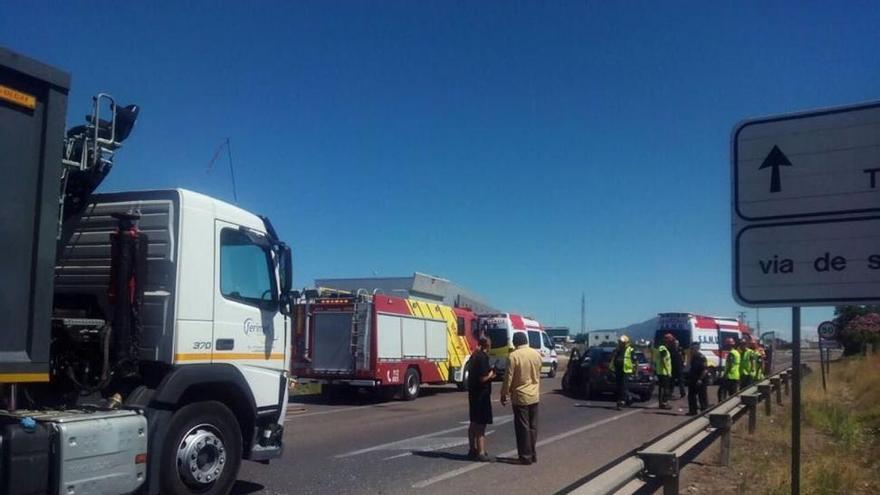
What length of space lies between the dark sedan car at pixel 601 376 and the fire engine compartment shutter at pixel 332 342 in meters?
6.92

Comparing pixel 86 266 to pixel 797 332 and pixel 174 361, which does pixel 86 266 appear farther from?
pixel 797 332

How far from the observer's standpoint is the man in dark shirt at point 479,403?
1070cm

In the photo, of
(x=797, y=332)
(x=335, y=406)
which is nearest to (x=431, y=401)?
(x=335, y=406)

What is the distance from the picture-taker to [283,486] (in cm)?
878

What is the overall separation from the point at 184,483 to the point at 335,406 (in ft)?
41.4

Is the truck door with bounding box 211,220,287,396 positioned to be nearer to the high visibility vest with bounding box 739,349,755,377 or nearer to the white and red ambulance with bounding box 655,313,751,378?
the high visibility vest with bounding box 739,349,755,377

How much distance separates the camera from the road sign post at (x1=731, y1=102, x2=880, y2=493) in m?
3.55

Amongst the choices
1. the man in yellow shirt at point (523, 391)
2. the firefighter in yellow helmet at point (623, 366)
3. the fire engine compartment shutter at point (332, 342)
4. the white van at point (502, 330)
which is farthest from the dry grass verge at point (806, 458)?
the white van at point (502, 330)

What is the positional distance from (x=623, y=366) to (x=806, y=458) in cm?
848

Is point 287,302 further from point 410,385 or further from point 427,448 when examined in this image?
point 410,385

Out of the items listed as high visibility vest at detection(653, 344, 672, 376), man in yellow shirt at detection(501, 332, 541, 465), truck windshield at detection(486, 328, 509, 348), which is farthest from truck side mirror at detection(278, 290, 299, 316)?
truck windshield at detection(486, 328, 509, 348)

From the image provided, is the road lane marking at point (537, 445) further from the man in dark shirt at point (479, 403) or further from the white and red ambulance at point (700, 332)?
the white and red ambulance at point (700, 332)

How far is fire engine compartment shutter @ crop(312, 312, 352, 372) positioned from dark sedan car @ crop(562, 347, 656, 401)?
692cm

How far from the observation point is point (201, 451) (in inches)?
277
